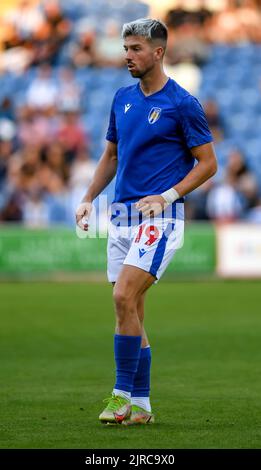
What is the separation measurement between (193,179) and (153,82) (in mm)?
675

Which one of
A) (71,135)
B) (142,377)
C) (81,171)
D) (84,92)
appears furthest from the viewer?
(84,92)

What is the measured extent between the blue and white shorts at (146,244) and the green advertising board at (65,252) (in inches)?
561

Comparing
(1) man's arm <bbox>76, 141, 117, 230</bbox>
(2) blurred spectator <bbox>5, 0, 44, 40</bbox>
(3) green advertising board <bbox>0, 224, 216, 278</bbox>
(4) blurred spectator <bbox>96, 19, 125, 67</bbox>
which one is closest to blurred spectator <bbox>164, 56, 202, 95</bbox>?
(4) blurred spectator <bbox>96, 19, 125, 67</bbox>

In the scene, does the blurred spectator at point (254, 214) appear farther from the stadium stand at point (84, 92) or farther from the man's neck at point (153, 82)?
the man's neck at point (153, 82)

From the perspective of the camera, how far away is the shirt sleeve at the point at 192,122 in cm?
691

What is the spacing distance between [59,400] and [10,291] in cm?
1116

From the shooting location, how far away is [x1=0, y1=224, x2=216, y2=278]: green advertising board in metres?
21.5

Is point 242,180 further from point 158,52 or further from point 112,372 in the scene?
point 158,52

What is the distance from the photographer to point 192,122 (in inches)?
272

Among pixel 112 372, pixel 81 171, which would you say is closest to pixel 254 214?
pixel 81 171

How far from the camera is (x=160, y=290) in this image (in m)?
19.8

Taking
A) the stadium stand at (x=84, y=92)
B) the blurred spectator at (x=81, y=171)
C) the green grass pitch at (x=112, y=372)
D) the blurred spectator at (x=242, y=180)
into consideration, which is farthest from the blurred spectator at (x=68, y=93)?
the green grass pitch at (x=112, y=372)

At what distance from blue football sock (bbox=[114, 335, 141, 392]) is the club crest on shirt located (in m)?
1.33

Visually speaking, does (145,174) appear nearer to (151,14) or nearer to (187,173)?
(187,173)
